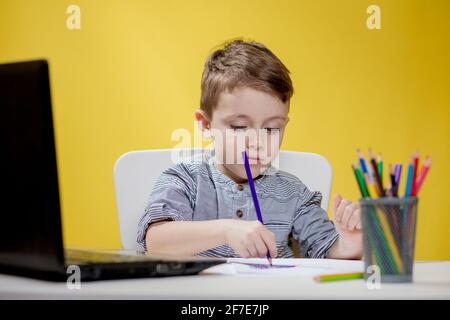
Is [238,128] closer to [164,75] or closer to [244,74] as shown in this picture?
[244,74]

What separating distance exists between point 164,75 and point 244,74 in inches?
49.6

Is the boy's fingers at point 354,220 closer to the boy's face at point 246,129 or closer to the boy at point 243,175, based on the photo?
the boy at point 243,175

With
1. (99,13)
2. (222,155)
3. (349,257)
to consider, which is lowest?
(349,257)

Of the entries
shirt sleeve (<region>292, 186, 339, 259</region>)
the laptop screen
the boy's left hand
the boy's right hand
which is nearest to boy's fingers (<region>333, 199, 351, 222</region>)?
the boy's left hand

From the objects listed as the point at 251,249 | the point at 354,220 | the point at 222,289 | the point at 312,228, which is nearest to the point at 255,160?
the point at 312,228

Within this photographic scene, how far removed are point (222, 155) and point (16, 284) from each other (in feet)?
2.72

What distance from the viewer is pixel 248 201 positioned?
1364 mm

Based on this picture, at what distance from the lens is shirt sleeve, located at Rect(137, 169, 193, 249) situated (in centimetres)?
116

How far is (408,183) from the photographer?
0.68 m

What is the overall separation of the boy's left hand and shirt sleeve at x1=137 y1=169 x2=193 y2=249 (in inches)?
11.6

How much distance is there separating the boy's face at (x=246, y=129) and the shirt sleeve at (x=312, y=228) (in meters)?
0.11

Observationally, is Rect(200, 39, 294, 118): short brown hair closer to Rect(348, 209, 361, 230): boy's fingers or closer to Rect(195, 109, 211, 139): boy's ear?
Rect(195, 109, 211, 139): boy's ear

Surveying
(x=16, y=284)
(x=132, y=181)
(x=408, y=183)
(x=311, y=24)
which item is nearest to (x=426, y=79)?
(x=311, y=24)
